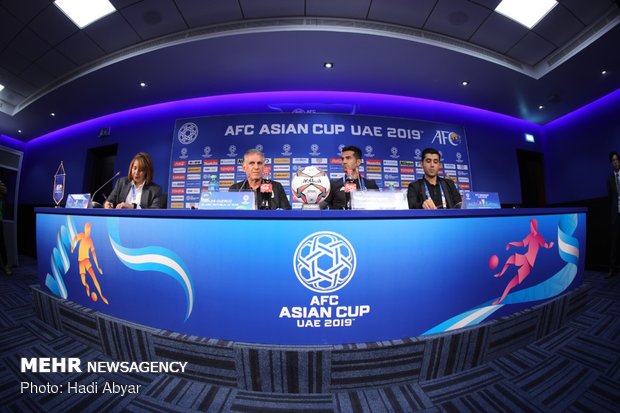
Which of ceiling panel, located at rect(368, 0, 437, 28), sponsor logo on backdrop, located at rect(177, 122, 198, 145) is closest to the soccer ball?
ceiling panel, located at rect(368, 0, 437, 28)

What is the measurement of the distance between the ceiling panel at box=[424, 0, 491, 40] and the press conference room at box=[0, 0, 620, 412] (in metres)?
0.02

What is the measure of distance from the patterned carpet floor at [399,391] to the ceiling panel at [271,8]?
11.2 feet

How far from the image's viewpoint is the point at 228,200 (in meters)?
1.35

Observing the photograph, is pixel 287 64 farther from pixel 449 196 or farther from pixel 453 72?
pixel 449 196

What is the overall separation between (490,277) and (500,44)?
11.4 feet

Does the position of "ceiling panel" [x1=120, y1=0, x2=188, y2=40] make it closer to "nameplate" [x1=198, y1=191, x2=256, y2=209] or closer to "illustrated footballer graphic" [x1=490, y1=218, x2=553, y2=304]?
"nameplate" [x1=198, y1=191, x2=256, y2=209]

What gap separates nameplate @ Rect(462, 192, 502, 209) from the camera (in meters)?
1.68

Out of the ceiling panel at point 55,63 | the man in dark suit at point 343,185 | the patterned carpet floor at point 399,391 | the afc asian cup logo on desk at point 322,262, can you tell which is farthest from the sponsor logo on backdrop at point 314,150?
the ceiling panel at point 55,63

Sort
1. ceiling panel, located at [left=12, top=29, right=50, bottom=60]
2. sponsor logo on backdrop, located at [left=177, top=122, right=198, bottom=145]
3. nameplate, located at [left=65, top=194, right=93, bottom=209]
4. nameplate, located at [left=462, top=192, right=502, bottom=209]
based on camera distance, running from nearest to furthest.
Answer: nameplate, located at [left=462, top=192, right=502, bottom=209] → nameplate, located at [left=65, top=194, right=93, bottom=209] → ceiling panel, located at [left=12, top=29, right=50, bottom=60] → sponsor logo on backdrop, located at [left=177, top=122, right=198, bottom=145]

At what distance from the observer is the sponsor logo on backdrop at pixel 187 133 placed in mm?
3783

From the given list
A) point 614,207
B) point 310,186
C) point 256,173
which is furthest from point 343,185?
point 614,207

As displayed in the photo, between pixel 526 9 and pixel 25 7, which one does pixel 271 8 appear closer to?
pixel 25 7

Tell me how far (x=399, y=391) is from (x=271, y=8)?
3592 mm

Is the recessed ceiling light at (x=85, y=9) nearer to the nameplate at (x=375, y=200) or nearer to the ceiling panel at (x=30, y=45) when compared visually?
the ceiling panel at (x=30, y=45)
